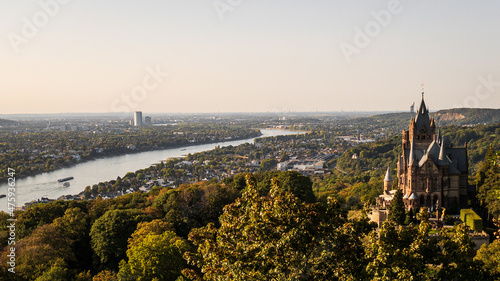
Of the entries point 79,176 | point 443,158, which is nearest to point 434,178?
point 443,158

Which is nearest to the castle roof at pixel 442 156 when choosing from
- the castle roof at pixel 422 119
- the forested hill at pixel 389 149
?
the castle roof at pixel 422 119

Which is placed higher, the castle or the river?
the castle

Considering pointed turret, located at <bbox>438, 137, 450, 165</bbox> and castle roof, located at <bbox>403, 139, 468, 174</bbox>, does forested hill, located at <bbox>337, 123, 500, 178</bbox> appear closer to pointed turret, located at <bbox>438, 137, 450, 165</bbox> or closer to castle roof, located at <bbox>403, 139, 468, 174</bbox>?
castle roof, located at <bbox>403, 139, 468, 174</bbox>

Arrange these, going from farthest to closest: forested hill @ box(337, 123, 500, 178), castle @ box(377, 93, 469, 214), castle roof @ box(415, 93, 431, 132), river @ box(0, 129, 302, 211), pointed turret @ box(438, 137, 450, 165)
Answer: forested hill @ box(337, 123, 500, 178)
river @ box(0, 129, 302, 211)
castle roof @ box(415, 93, 431, 132)
pointed turret @ box(438, 137, 450, 165)
castle @ box(377, 93, 469, 214)

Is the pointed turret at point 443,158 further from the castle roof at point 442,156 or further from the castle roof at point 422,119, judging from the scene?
the castle roof at point 422,119

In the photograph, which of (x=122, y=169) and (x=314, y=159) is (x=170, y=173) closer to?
(x=122, y=169)

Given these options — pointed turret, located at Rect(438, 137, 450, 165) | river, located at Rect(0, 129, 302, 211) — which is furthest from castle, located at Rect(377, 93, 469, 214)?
river, located at Rect(0, 129, 302, 211)

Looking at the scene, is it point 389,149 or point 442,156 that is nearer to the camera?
point 442,156

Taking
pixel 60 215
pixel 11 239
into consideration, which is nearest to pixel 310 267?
pixel 11 239

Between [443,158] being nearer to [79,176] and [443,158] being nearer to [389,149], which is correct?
[389,149]

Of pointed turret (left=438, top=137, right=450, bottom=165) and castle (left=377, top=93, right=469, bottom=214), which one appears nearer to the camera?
castle (left=377, top=93, right=469, bottom=214)

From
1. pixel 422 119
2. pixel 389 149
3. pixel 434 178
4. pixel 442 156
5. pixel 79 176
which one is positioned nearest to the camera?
pixel 434 178
